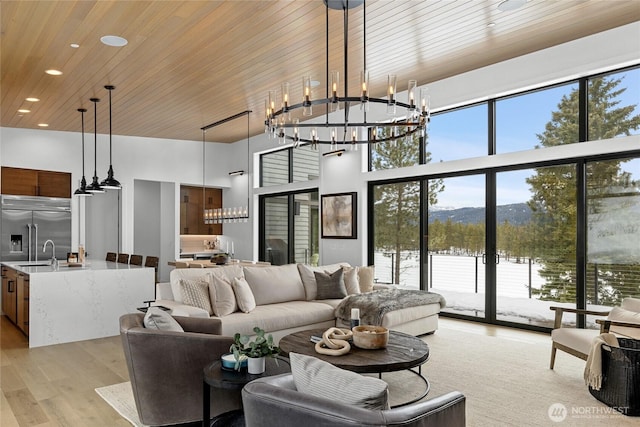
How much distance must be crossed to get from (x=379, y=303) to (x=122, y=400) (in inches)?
103

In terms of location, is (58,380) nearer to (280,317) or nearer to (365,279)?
(280,317)

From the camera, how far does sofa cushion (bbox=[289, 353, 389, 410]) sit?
1.60 meters

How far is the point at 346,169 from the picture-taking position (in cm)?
814

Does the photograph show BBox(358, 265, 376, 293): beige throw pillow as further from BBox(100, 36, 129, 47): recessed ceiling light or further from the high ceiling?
BBox(100, 36, 129, 47): recessed ceiling light

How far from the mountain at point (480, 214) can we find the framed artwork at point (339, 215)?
1.41 meters

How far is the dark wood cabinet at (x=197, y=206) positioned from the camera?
34.8 feet

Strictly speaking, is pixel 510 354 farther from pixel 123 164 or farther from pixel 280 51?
pixel 123 164

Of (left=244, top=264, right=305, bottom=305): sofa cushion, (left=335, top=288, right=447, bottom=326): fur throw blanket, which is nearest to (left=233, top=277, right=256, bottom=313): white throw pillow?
(left=244, top=264, right=305, bottom=305): sofa cushion

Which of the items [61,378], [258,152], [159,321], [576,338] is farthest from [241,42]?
[258,152]

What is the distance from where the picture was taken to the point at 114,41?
458 cm

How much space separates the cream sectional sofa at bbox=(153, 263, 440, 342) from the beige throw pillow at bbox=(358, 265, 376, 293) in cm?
58

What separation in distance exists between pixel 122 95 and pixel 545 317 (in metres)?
6.35

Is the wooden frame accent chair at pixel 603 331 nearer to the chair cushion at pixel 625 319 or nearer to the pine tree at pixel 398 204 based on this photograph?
the chair cushion at pixel 625 319

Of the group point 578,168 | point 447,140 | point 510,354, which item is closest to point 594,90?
point 578,168
